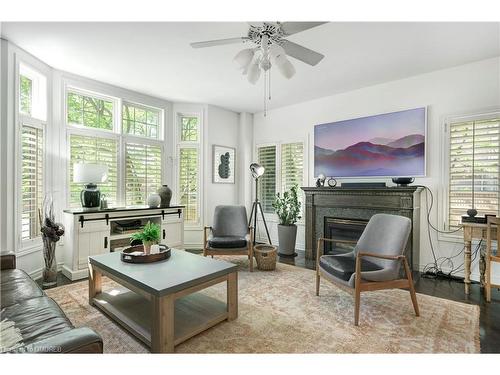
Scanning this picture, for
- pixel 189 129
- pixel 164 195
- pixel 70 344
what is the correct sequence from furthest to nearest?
1. pixel 189 129
2. pixel 164 195
3. pixel 70 344

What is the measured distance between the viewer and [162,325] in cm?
184

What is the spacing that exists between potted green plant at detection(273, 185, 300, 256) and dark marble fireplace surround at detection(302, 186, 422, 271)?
30 cm

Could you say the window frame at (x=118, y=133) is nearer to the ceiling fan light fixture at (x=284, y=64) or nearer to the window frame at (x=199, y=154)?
the window frame at (x=199, y=154)

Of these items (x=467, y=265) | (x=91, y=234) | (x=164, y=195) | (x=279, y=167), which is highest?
(x=279, y=167)

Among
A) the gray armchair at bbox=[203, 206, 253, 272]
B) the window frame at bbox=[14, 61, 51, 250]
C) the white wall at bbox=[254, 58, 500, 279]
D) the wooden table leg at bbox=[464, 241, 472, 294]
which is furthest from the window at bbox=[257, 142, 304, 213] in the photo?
the window frame at bbox=[14, 61, 51, 250]

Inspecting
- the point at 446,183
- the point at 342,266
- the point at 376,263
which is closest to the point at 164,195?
the point at 342,266

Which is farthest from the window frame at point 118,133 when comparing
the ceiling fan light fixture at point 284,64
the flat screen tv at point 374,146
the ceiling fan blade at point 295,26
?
the ceiling fan blade at point 295,26

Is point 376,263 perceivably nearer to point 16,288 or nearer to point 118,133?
point 16,288

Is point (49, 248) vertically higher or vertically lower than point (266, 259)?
higher

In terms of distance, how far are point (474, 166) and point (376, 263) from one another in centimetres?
197

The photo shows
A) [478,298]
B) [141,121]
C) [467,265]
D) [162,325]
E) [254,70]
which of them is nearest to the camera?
[162,325]

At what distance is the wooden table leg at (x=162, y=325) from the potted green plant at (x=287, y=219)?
3019mm

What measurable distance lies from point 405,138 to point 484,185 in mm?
1101
